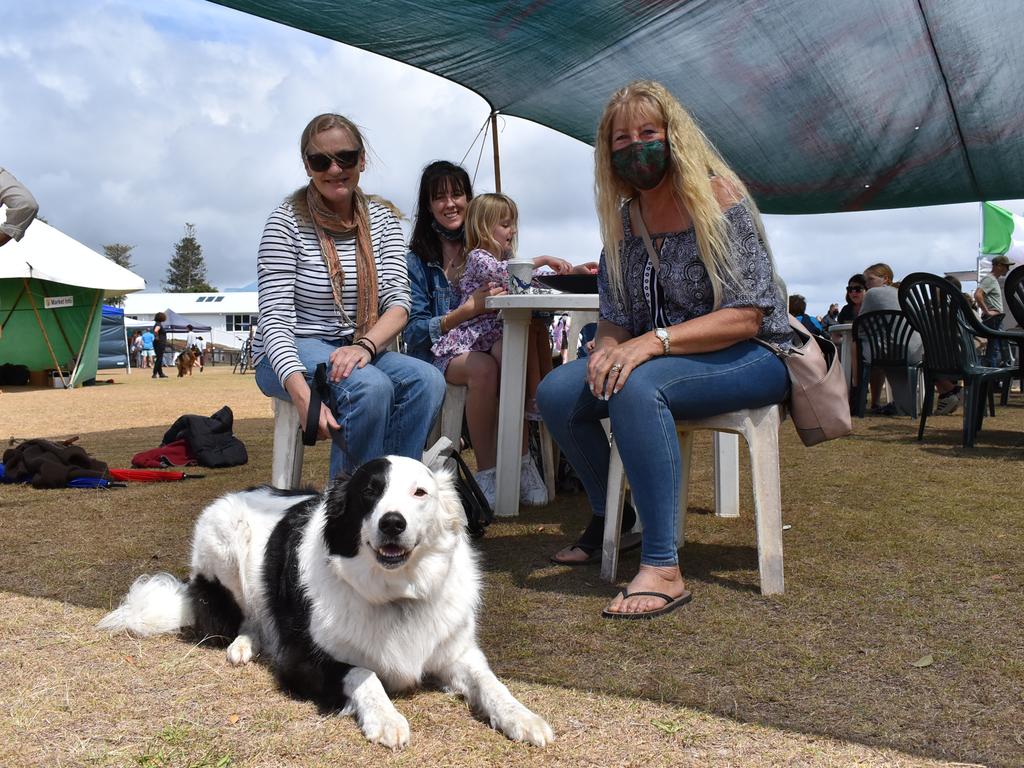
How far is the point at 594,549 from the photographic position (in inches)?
133

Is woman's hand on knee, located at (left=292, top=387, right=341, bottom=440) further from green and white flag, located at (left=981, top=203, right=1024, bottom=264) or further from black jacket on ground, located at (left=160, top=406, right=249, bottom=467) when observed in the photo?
green and white flag, located at (left=981, top=203, right=1024, bottom=264)

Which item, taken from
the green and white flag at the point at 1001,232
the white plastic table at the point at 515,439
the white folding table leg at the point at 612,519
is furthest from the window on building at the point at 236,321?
the white folding table leg at the point at 612,519

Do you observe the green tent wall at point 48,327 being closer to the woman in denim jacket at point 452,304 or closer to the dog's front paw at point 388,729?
the woman in denim jacket at point 452,304

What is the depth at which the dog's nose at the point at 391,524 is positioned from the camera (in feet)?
6.95

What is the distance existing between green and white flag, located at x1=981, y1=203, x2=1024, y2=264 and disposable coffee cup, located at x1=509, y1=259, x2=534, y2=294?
45.8 feet

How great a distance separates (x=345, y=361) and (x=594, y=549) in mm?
1156

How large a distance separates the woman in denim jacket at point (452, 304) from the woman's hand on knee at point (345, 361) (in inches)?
49.8

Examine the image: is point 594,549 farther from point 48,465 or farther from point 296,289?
point 48,465

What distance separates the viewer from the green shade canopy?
557cm

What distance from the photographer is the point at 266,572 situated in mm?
2557

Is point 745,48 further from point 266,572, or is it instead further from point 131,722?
point 131,722

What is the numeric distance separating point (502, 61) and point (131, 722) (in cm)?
505

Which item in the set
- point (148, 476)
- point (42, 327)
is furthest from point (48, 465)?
point (42, 327)

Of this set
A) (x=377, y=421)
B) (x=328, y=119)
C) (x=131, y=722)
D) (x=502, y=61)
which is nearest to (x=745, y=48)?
(x=502, y=61)
